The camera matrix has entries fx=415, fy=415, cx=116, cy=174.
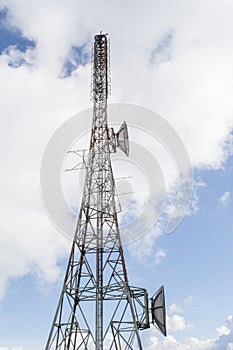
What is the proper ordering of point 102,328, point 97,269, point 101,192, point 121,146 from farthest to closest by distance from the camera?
point 121,146 → point 101,192 → point 97,269 → point 102,328

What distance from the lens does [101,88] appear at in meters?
39.0

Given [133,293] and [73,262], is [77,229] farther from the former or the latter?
[133,293]

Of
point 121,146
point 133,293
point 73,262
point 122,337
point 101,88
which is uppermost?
point 101,88

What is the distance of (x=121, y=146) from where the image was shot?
37.8 metres

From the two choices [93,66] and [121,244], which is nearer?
[121,244]

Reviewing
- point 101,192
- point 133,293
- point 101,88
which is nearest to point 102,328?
point 133,293

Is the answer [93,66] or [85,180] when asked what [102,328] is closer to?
[85,180]

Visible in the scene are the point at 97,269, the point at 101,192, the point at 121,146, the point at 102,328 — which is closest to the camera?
the point at 102,328

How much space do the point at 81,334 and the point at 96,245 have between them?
6.74m

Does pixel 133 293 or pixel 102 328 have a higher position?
pixel 133 293

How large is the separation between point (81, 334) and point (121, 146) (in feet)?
53.5

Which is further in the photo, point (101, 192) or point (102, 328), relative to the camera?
point (101, 192)

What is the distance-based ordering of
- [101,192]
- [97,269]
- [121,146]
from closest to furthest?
[97,269], [101,192], [121,146]

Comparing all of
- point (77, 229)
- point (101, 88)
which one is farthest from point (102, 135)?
point (77, 229)
